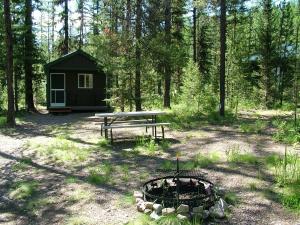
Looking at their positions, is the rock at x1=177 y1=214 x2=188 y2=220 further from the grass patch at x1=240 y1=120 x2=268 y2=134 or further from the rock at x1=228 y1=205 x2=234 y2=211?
the grass patch at x1=240 y1=120 x2=268 y2=134

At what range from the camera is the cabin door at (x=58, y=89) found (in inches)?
883

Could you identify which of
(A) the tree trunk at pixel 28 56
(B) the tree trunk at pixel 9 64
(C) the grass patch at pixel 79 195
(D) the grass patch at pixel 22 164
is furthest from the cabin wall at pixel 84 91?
(C) the grass patch at pixel 79 195

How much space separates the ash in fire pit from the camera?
5383 millimetres

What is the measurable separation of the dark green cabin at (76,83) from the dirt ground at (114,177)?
9263 millimetres

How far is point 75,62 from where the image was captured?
22125mm

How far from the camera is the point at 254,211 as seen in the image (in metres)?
5.74

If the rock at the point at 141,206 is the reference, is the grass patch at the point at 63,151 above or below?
above

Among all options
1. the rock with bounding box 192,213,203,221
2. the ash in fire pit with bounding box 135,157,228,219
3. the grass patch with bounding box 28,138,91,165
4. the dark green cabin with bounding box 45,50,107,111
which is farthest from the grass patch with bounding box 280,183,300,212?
the dark green cabin with bounding box 45,50,107,111

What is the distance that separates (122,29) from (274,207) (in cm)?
1311

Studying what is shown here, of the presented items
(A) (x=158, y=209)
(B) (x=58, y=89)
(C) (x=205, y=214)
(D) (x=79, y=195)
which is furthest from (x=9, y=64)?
(C) (x=205, y=214)

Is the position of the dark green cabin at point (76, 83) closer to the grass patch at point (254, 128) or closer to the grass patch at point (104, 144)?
the grass patch at point (104, 144)

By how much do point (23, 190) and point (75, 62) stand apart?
1549 cm

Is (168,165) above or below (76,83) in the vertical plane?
below

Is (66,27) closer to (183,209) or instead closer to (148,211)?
(148,211)
